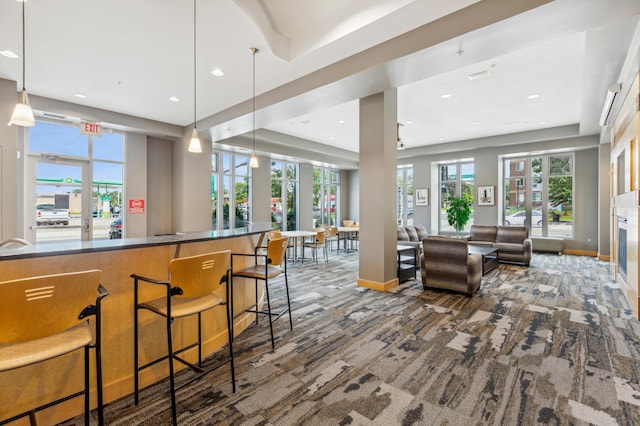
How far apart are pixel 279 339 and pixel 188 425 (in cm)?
128

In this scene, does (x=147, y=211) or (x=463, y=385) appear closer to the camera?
(x=463, y=385)

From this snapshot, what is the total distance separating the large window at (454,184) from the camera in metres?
10.6

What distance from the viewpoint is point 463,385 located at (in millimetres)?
2297

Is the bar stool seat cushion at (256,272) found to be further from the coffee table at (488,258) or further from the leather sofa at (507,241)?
the leather sofa at (507,241)

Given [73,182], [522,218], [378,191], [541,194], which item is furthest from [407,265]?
[73,182]

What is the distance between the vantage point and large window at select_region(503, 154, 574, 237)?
8906mm

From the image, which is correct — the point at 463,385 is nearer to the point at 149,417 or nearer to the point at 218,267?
the point at 218,267

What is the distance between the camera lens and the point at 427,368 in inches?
100

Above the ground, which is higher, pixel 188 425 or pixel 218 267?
pixel 218 267

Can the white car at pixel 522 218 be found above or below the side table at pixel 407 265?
above

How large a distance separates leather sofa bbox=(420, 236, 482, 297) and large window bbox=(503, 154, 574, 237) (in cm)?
623

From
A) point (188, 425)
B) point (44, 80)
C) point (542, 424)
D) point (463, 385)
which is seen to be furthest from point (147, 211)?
point (542, 424)

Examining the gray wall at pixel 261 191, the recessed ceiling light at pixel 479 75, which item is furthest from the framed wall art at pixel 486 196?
the gray wall at pixel 261 191

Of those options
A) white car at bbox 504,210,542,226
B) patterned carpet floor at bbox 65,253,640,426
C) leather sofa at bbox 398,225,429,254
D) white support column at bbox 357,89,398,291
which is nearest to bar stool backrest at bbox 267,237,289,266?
patterned carpet floor at bbox 65,253,640,426
